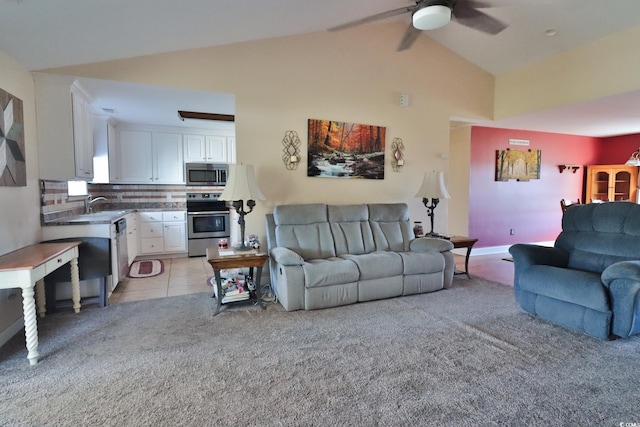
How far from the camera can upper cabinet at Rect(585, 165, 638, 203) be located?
Result: 6602mm

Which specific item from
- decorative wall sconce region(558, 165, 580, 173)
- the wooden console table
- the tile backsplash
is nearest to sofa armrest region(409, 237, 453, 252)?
the wooden console table

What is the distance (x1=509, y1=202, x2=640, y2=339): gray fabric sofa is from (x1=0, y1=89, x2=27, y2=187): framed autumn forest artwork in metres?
4.56

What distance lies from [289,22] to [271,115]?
101 centimetres

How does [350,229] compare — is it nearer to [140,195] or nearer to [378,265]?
[378,265]

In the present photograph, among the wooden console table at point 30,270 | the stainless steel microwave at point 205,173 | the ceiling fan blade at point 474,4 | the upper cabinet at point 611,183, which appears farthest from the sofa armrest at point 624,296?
the upper cabinet at point 611,183

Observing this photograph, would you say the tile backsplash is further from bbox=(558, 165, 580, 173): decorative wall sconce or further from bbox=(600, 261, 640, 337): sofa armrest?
bbox=(558, 165, 580, 173): decorative wall sconce

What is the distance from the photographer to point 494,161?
20.4 ft

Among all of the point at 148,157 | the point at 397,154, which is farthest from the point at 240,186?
the point at 148,157

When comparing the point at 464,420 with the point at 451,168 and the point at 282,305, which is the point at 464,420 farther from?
the point at 451,168

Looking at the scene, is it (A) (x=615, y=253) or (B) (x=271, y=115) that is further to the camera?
(B) (x=271, y=115)

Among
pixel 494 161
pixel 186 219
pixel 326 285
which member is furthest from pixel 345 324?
pixel 494 161

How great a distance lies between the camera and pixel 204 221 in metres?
5.82

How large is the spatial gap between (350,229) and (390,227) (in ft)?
1.87

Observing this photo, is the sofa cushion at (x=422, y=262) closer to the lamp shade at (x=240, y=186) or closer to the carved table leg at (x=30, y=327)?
the lamp shade at (x=240, y=186)
